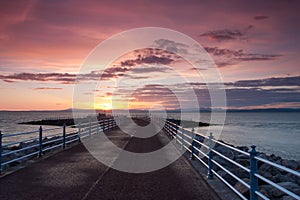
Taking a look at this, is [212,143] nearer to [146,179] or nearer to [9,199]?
[146,179]

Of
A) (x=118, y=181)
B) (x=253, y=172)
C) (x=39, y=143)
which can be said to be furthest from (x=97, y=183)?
(x=39, y=143)

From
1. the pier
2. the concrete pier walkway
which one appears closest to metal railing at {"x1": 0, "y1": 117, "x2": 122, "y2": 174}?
the pier

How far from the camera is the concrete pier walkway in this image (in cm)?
829

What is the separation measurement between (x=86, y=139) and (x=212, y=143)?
14710 mm

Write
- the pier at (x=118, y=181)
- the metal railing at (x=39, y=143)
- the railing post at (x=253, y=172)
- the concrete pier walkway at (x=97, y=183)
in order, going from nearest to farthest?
the railing post at (x=253, y=172) → the pier at (x=118, y=181) → the concrete pier walkway at (x=97, y=183) → the metal railing at (x=39, y=143)

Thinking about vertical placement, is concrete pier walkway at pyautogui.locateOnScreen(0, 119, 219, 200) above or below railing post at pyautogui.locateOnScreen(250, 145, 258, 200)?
below

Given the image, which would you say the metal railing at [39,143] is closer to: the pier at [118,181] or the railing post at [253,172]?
the pier at [118,181]

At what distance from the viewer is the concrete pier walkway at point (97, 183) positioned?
8.29 metres

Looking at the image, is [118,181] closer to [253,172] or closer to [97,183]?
[97,183]

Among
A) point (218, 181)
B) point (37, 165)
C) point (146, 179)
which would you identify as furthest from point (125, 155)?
point (218, 181)

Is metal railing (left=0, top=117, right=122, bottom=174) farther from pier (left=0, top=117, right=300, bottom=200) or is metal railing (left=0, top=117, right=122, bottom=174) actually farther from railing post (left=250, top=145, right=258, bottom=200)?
railing post (left=250, top=145, right=258, bottom=200)

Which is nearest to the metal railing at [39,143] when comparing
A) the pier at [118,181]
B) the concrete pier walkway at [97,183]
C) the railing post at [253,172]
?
the pier at [118,181]

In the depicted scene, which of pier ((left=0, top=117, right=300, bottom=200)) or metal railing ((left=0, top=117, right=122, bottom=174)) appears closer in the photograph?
pier ((left=0, top=117, right=300, bottom=200))

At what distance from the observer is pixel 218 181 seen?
9.97m
